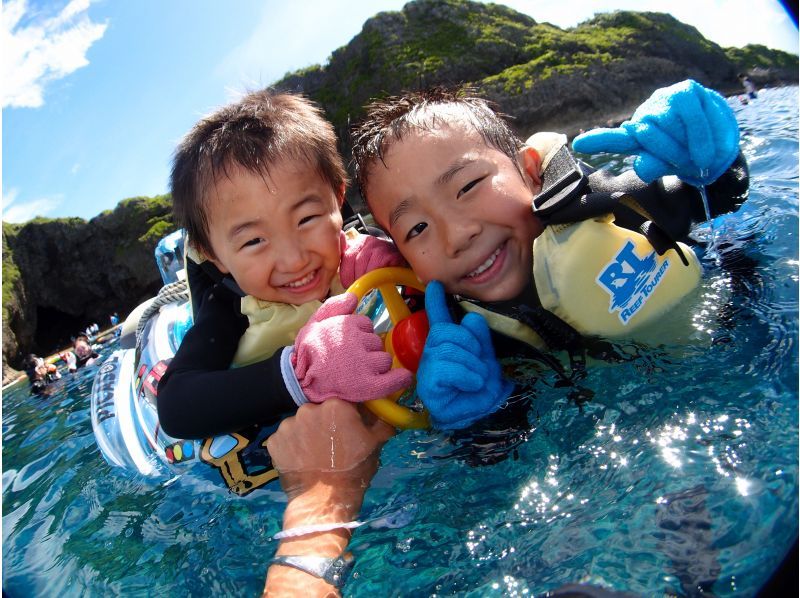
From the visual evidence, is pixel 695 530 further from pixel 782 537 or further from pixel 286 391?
pixel 286 391

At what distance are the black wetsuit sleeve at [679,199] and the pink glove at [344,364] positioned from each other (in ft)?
2.80

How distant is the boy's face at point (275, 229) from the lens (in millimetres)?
1941

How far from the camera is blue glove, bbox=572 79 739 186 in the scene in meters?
1.56

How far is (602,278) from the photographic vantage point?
167 cm

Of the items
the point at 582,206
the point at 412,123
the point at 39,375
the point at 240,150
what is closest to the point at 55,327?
the point at 39,375

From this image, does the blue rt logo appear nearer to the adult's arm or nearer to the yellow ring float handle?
the yellow ring float handle

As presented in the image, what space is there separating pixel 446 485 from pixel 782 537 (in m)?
0.84

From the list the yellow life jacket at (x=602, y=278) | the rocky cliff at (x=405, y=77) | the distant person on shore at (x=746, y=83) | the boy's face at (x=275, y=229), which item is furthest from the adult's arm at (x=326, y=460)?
the distant person on shore at (x=746, y=83)

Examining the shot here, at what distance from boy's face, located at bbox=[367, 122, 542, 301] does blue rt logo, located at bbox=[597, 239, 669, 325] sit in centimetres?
29

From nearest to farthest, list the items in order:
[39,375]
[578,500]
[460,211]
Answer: [578,500]
[460,211]
[39,375]

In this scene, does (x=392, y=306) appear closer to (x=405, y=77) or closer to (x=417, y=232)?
(x=417, y=232)

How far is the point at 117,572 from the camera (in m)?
1.71

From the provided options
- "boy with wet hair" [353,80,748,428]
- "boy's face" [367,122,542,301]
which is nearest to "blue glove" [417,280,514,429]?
"boy with wet hair" [353,80,748,428]

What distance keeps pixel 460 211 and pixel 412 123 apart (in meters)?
0.39
